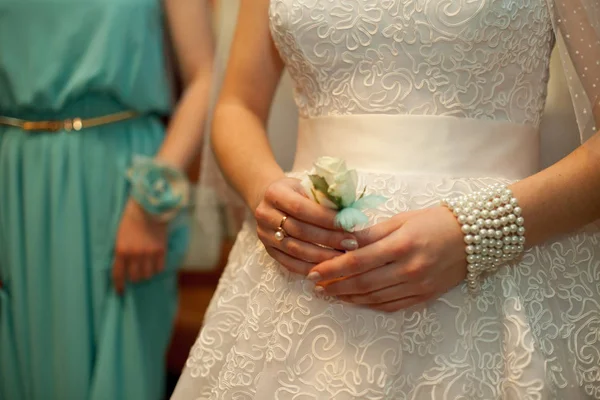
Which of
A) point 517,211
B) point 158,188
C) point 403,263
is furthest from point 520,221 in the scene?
point 158,188

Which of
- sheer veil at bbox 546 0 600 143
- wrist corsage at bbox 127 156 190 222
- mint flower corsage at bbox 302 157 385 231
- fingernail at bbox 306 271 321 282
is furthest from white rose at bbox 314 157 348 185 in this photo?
wrist corsage at bbox 127 156 190 222

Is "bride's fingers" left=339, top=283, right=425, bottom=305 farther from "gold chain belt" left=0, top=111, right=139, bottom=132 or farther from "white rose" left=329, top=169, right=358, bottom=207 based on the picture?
"gold chain belt" left=0, top=111, right=139, bottom=132

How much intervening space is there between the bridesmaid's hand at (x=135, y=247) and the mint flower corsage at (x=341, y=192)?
0.60 meters

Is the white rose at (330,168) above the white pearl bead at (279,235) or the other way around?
above

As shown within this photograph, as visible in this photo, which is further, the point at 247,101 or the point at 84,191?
the point at 84,191

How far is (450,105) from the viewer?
75 cm

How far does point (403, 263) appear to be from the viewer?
66cm

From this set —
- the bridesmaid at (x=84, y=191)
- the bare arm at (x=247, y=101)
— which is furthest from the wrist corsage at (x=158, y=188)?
the bare arm at (x=247, y=101)

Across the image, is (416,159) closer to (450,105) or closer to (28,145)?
(450,105)

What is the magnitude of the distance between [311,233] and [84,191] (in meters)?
0.64

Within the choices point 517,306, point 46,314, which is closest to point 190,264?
point 46,314

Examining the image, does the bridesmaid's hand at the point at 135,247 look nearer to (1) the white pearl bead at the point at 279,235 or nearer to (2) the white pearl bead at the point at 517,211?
(1) the white pearl bead at the point at 279,235

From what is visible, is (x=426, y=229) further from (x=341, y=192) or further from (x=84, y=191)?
(x=84, y=191)

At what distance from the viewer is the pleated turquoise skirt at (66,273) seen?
3.75 ft
